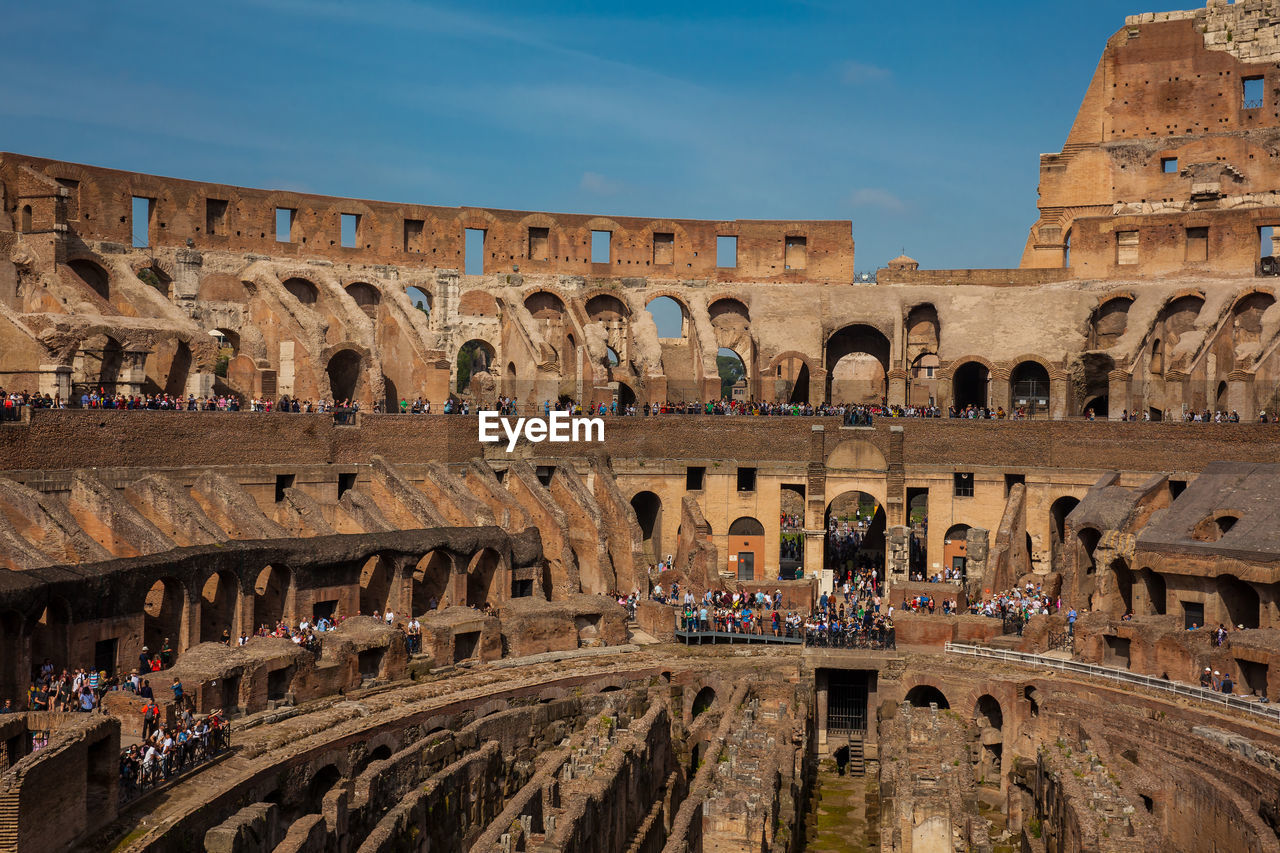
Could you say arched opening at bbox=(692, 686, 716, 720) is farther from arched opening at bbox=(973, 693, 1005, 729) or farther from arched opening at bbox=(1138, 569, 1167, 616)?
arched opening at bbox=(1138, 569, 1167, 616)

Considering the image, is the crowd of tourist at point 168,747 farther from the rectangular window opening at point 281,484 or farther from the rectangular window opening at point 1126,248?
the rectangular window opening at point 1126,248

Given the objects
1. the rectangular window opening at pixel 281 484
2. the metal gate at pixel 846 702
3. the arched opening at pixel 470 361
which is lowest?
the metal gate at pixel 846 702

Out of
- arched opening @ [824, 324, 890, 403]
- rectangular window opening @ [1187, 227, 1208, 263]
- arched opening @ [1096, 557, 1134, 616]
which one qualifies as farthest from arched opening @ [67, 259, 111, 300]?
rectangular window opening @ [1187, 227, 1208, 263]

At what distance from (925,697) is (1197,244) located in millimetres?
23058

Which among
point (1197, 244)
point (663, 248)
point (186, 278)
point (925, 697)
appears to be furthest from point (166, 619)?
point (1197, 244)

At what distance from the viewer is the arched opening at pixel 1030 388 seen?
155 feet

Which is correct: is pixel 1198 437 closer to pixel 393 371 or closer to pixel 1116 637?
pixel 1116 637

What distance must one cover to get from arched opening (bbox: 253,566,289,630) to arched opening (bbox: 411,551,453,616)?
15.1ft

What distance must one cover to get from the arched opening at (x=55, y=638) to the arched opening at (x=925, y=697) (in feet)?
63.3

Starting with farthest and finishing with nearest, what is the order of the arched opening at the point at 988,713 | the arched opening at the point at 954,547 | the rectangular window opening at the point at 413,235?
1. the rectangular window opening at the point at 413,235
2. the arched opening at the point at 954,547
3. the arched opening at the point at 988,713

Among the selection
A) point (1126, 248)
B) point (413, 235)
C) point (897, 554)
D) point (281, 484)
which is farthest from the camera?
point (1126, 248)

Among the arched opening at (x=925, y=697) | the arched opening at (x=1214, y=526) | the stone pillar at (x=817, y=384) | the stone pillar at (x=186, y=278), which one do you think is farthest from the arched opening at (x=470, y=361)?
the arched opening at (x=1214, y=526)

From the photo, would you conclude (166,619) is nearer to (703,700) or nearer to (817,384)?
(703,700)

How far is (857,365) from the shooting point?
57.0m
